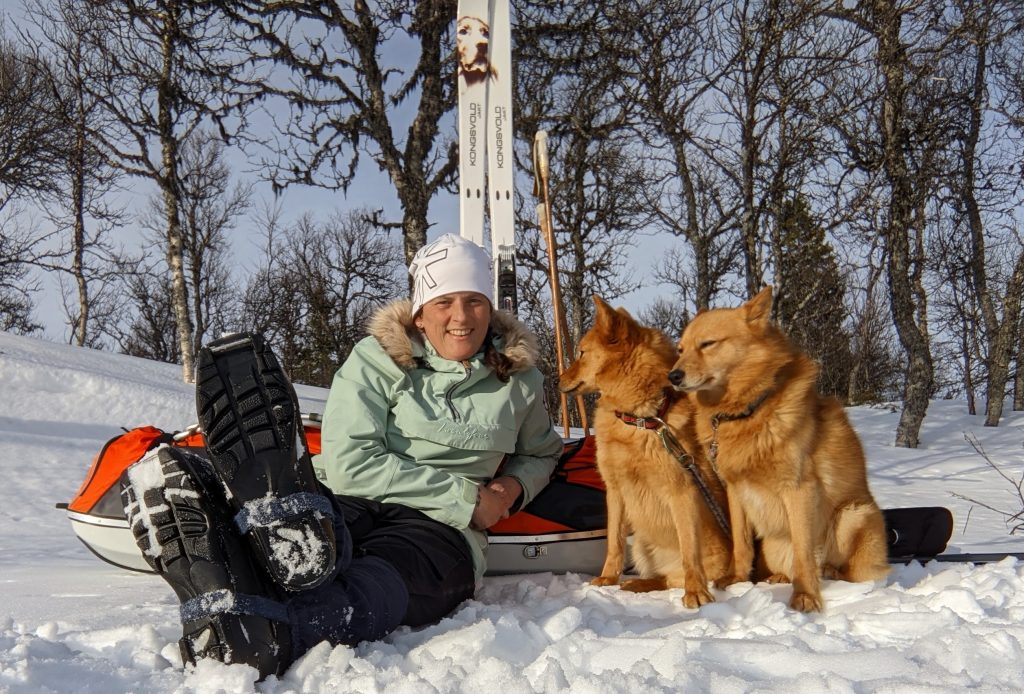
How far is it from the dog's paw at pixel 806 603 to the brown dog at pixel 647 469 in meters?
0.31

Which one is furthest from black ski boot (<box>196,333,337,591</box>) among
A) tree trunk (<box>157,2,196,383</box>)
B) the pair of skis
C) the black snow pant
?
tree trunk (<box>157,2,196,383</box>)

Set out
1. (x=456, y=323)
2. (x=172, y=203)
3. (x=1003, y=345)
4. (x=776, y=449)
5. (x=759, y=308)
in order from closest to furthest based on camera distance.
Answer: (x=776, y=449), (x=759, y=308), (x=456, y=323), (x=1003, y=345), (x=172, y=203)

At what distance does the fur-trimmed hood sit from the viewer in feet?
7.97

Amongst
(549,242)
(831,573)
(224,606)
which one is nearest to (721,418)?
(831,573)

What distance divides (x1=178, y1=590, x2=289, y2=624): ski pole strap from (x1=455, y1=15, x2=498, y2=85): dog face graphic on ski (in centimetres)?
532

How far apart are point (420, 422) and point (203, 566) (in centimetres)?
93

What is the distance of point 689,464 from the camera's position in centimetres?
244

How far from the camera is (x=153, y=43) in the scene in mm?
10812

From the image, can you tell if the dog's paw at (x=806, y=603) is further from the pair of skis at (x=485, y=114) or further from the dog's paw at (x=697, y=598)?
the pair of skis at (x=485, y=114)

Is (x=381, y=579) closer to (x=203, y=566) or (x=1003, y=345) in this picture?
(x=203, y=566)

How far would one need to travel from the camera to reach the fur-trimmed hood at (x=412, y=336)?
2428mm

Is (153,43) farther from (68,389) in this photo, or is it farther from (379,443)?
(379,443)

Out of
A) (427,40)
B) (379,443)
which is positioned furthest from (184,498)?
(427,40)

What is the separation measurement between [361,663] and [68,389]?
925 centimetres
